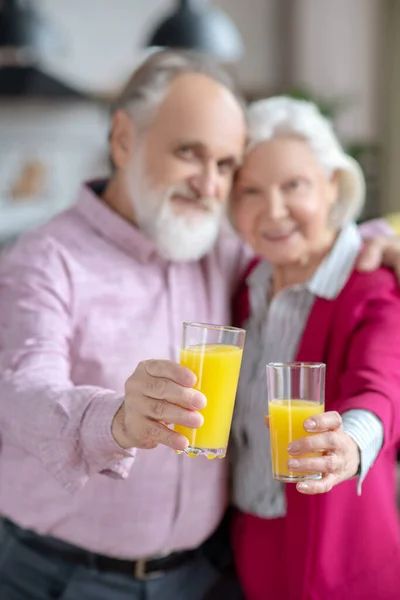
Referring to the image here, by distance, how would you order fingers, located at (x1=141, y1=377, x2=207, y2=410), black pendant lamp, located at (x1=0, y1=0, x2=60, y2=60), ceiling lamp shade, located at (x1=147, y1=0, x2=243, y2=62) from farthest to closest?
black pendant lamp, located at (x1=0, y1=0, x2=60, y2=60) → ceiling lamp shade, located at (x1=147, y1=0, x2=243, y2=62) → fingers, located at (x1=141, y1=377, x2=207, y2=410)

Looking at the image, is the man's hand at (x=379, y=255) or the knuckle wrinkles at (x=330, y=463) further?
the man's hand at (x=379, y=255)

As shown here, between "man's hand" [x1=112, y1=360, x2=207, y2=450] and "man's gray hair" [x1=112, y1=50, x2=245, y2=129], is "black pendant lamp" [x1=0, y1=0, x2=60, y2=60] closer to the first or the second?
"man's gray hair" [x1=112, y1=50, x2=245, y2=129]

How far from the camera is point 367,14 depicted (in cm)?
512

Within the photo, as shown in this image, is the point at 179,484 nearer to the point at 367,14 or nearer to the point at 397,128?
the point at 397,128

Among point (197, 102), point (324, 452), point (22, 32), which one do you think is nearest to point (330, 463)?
point (324, 452)

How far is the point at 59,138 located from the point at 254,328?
15.0ft

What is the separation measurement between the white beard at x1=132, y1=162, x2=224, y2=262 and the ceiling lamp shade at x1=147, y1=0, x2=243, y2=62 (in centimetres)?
195

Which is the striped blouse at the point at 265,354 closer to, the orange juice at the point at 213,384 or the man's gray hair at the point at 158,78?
the orange juice at the point at 213,384

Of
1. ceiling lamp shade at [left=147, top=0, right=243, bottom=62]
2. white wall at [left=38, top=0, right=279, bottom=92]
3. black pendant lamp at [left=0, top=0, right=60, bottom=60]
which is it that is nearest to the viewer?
ceiling lamp shade at [left=147, top=0, right=243, bottom=62]

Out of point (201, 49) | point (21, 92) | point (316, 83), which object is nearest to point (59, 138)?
point (21, 92)

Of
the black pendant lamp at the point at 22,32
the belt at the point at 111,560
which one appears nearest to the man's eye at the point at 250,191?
the belt at the point at 111,560

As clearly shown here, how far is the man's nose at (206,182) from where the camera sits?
129 cm

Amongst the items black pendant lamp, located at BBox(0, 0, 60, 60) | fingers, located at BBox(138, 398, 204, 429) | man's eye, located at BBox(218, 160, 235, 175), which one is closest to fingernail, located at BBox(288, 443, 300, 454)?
fingers, located at BBox(138, 398, 204, 429)

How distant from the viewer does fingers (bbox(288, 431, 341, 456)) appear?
900 millimetres
